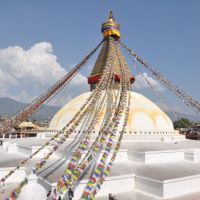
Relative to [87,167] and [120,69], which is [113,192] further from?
[120,69]

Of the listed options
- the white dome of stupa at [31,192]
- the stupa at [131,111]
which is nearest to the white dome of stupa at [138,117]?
the stupa at [131,111]

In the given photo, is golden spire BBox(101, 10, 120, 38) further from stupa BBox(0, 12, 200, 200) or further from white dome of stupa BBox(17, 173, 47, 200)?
white dome of stupa BBox(17, 173, 47, 200)

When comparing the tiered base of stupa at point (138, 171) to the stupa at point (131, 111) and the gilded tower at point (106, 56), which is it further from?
the gilded tower at point (106, 56)

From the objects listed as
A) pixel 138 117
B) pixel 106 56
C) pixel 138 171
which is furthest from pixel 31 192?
pixel 106 56

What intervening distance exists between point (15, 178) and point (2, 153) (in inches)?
187

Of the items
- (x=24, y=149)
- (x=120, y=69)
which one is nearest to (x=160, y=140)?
(x=120, y=69)

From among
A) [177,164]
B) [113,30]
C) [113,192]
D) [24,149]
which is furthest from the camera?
[113,30]

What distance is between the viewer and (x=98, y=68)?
19.4m

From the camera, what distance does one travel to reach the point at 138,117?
16031 mm

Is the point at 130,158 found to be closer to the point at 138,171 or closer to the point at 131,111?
the point at 138,171

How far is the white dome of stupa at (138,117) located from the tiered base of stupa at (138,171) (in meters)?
0.89

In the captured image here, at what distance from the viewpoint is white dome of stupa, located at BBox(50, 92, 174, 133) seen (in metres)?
15.8

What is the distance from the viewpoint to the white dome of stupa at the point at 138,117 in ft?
51.9

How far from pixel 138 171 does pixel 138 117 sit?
5.29 meters
